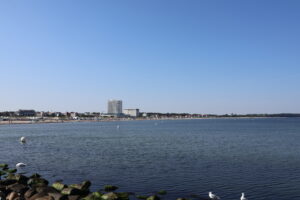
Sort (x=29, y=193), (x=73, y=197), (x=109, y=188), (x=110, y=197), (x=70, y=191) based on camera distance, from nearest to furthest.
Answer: (x=73, y=197) < (x=110, y=197) < (x=29, y=193) < (x=70, y=191) < (x=109, y=188)

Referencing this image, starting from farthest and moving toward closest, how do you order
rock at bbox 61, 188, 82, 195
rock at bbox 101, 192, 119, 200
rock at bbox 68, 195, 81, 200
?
rock at bbox 61, 188, 82, 195
rock at bbox 101, 192, 119, 200
rock at bbox 68, 195, 81, 200

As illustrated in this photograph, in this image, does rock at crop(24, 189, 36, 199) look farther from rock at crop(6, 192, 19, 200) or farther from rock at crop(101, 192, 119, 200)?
rock at crop(101, 192, 119, 200)

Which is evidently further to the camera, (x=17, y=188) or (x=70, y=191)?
(x=17, y=188)

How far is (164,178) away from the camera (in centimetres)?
2702

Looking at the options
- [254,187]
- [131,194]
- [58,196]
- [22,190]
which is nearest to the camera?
[58,196]

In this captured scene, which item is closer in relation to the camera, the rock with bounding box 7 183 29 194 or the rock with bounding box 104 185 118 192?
the rock with bounding box 7 183 29 194

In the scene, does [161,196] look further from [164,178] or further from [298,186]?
[298,186]

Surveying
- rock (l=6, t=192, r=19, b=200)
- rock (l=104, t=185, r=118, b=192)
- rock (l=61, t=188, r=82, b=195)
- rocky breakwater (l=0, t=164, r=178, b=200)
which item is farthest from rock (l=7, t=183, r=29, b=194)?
rock (l=104, t=185, r=118, b=192)

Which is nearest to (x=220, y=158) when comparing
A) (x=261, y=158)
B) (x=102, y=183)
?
(x=261, y=158)

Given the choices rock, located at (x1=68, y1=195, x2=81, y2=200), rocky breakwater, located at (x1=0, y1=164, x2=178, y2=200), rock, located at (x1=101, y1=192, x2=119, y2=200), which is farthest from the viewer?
rock, located at (x1=101, y1=192, x2=119, y2=200)

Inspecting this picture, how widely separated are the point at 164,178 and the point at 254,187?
7.73 metres

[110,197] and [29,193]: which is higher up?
[29,193]

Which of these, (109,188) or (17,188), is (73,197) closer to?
(17,188)

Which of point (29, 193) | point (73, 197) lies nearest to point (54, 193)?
point (73, 197)
